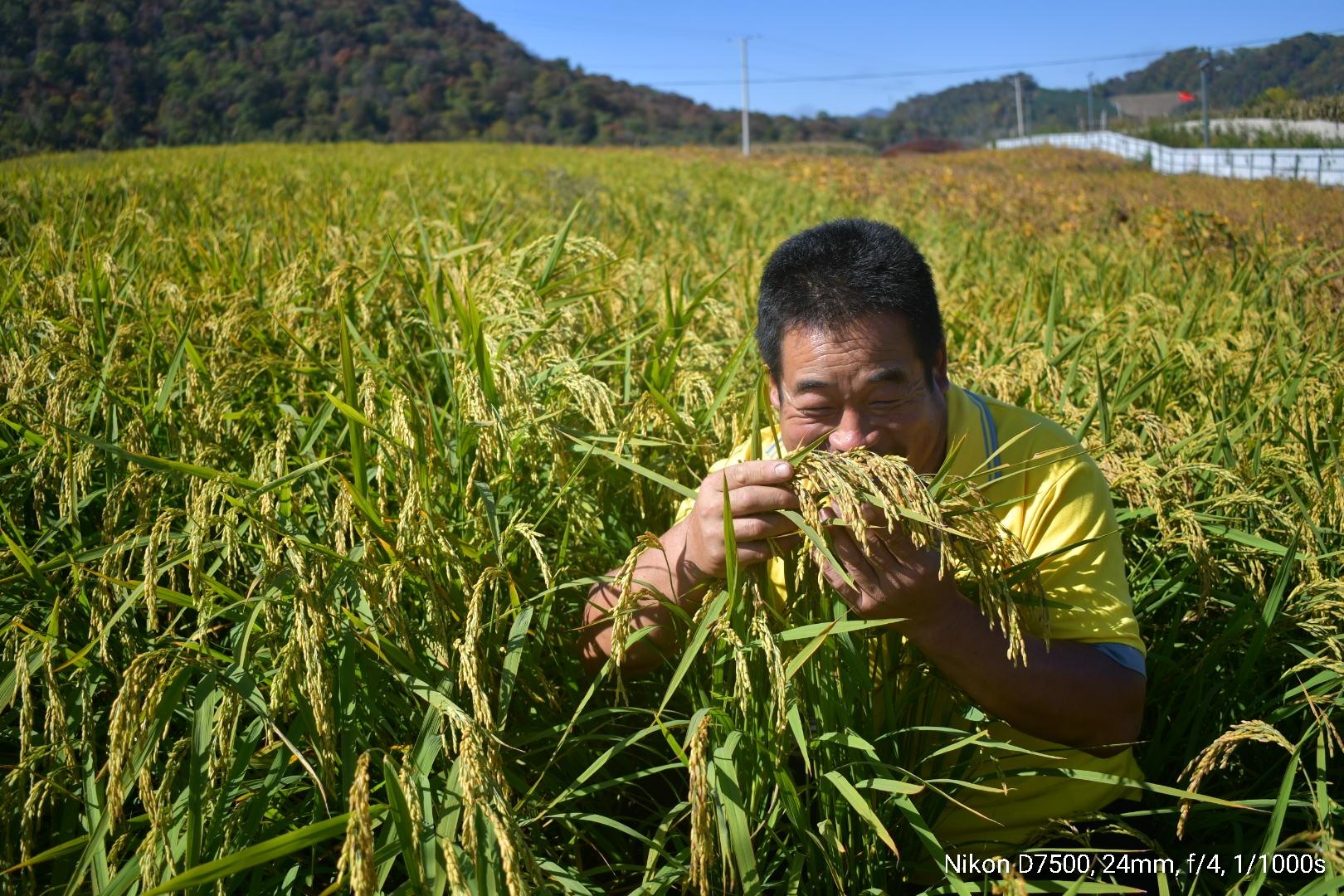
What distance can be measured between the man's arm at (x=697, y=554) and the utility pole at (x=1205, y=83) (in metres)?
7.53

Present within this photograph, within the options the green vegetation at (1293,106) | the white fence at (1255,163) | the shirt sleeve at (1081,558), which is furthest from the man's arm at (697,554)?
the white fence at (1255,163)

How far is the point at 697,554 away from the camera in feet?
4.21

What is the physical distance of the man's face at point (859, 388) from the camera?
1377mm

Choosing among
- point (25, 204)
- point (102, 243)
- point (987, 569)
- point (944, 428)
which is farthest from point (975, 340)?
point (25, 204)

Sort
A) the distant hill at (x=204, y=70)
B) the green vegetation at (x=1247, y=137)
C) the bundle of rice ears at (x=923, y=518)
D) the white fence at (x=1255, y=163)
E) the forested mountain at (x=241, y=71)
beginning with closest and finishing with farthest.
Answer: the bundle of rice ears at (x=923, y=518)
the forested mountain at (x=241, y=71)
the distant hill at (x=204, y=70)
the green vegetation at (x=1247, y=137)
the white fence at (x=1255, y=163)

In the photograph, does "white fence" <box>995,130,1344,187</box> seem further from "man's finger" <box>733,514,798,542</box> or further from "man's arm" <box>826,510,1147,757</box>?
"man's finger" <box>733,514,798,542</box>

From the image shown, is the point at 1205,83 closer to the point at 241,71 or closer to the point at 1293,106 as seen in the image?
the point at 1293,106

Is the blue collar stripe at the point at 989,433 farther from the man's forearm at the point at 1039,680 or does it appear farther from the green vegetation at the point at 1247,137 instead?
the green vegetation at the point at 1247,137

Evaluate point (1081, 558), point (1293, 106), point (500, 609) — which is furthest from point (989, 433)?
point (1293, 106)

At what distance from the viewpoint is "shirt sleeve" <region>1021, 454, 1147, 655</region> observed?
1363mm

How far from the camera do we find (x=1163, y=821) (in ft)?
5.25

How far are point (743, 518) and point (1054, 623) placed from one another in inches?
21.8

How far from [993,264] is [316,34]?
1211cm

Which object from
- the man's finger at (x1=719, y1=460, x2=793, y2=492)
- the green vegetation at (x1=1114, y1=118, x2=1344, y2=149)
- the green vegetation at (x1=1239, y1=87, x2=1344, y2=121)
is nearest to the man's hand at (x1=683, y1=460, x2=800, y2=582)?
the man's finger at (x1=719, y1=460, x2=793, y2=492)
